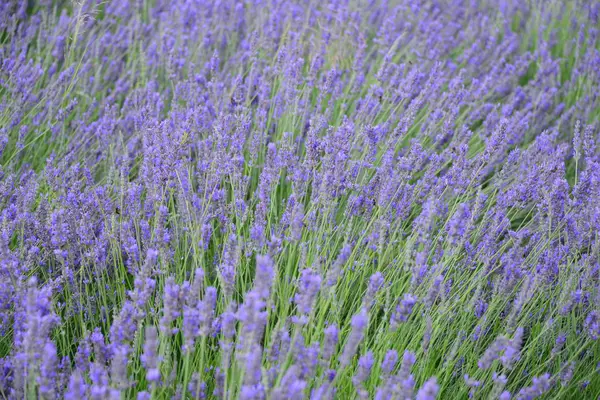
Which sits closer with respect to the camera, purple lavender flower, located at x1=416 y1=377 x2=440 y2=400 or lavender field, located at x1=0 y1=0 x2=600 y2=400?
purple lavender flower, located at x1=416 y1=377 x2=440 y2=400

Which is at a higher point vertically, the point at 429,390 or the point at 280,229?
the point at 429,390

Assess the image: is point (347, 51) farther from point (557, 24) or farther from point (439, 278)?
point (439, 278)

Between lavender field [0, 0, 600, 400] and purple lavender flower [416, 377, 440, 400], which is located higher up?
purple lavender flower [416, 377, 440, 400]

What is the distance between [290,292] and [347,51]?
2055 millimetres

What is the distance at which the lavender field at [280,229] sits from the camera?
1.74 meters

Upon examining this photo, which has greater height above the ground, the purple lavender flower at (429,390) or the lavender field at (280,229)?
the purple lavender flower at (429,390)

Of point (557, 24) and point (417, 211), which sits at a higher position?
point (557, 24)

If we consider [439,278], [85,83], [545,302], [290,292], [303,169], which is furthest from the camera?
[85,83]

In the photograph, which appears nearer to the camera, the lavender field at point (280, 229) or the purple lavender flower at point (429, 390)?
the purple lavender flower at point (429, 390)

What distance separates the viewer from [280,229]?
2363mm

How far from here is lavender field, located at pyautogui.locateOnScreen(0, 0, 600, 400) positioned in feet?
5.71

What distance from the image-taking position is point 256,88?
Answer: 3402 millimetres

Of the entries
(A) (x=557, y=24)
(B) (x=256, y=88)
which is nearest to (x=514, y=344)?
(B) (x=256, y=88)

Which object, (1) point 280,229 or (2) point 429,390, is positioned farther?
(1) point 280,229
